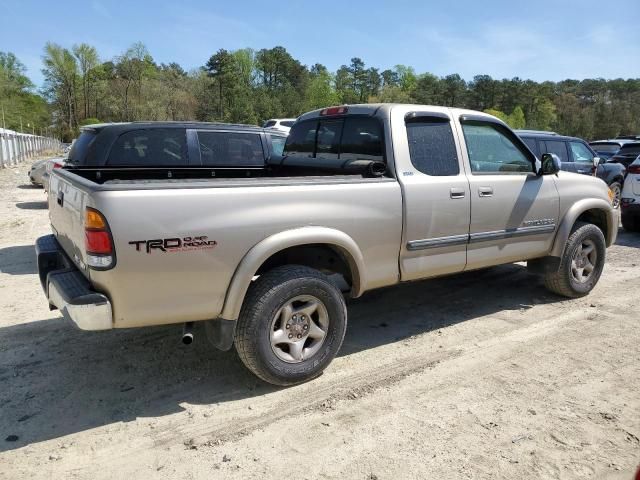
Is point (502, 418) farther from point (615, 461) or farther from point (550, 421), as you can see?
point (615, 461)

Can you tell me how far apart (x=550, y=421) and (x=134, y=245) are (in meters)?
2.71

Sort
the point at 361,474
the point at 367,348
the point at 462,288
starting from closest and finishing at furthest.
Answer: the point at 361,474, the point at 367,348, the point at 462,288

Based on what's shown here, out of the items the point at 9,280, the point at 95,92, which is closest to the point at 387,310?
the point at 9,280

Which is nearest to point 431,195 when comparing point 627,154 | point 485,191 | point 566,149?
point 485,191

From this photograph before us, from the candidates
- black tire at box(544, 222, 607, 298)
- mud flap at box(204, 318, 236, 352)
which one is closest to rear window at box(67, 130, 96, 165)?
mud flap at box(204, 318, 236, 352)

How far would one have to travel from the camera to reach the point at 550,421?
3.16 m

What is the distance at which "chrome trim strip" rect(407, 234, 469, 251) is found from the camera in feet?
13.4

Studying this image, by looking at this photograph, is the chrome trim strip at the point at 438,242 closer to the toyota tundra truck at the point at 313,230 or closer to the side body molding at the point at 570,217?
the toyota tundra truck at the point at 313,230

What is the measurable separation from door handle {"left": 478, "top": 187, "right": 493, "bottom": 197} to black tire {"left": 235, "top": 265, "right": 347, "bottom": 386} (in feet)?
5.61

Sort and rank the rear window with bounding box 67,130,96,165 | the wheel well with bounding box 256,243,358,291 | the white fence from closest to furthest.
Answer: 1. the wheel well with bounding box 256,243,358,291
2. the rear window with bounding box 67,130,96,165
3. the white fence

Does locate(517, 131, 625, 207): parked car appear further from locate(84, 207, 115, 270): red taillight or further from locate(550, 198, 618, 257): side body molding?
locate(84, 207, 115, 270): red taillight

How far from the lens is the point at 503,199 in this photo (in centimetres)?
471

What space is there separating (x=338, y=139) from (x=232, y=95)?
72986mm

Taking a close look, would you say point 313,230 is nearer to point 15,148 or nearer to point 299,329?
point 299,329
